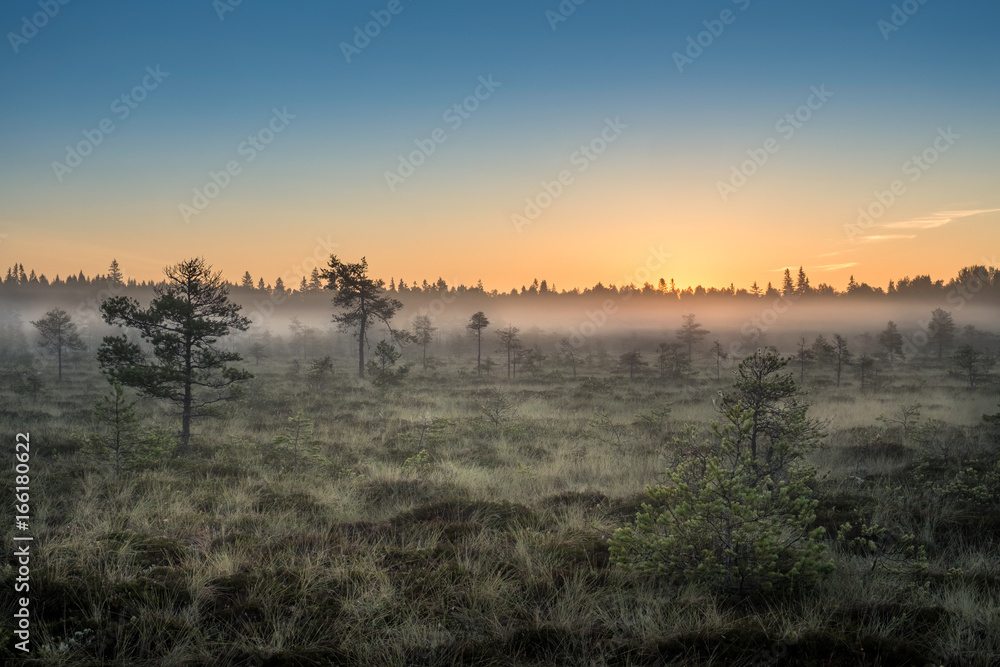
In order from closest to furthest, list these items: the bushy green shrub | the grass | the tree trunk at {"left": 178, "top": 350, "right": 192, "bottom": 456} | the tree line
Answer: the grass < the bushy green shrub < the tree trunk at {"left": 178, "top": 350, "right": 192, "bottom": 456} < the tree line

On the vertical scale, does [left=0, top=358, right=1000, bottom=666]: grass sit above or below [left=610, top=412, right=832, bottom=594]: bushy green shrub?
below

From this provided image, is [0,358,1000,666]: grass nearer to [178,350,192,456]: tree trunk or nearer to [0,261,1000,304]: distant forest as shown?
[178,350,192,456]: tree trunk

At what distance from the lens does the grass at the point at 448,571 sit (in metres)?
3.13

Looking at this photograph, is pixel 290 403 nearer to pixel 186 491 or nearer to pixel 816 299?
pixel 186 491

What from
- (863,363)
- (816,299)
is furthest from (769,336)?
(863,363)

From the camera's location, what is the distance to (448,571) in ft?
14.1

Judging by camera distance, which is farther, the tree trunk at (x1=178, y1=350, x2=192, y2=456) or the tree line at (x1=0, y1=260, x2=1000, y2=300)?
the tree line at (x1=0, y1=260, x2=1000, y2=300)

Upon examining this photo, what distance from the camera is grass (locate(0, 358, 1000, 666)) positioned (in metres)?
3.13

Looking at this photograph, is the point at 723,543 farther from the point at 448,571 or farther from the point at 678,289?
the point at 678,289

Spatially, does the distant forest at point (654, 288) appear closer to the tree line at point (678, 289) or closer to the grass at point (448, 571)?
the tree line at point (678, 289)

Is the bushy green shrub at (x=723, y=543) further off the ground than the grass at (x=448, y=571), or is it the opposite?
the bushy green shrub at (x=723, y=543)

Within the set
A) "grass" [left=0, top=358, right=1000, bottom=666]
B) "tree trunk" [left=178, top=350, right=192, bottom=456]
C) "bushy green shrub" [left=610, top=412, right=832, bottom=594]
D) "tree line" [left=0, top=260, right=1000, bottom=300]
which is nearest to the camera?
"grass" [left=0, top=358, right=1000, bottom=666]

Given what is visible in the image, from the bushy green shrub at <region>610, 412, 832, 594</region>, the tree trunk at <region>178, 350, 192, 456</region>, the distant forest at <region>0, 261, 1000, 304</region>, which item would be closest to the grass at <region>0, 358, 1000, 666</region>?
the bushy green shrub at <region>610, 412, 832, 594</region>

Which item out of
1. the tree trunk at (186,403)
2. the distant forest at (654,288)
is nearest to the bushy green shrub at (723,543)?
the tree trunk at (186,403)
